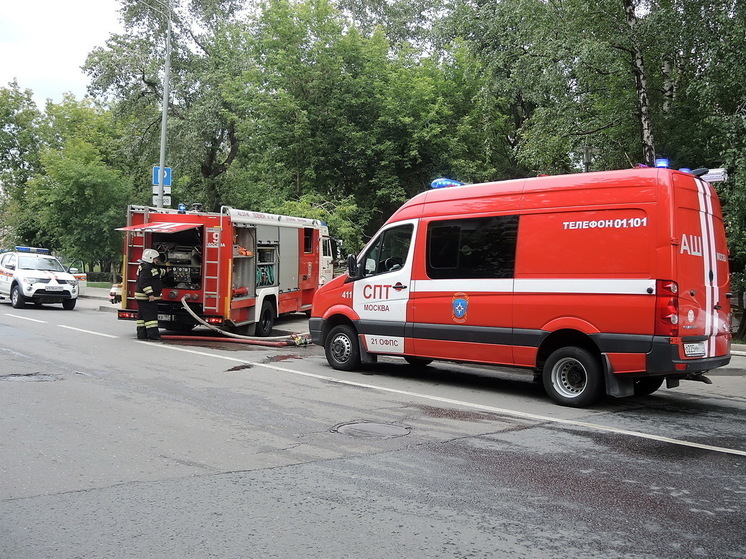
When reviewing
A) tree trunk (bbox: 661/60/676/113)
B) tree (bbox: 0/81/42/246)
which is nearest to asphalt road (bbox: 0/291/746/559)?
tree trunk (bbox: 661/60/676/113)

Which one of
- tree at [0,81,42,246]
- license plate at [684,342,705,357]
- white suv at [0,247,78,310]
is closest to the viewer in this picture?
license plate at [684,342,705,357]

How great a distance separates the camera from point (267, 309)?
15.5 meters

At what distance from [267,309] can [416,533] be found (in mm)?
11753

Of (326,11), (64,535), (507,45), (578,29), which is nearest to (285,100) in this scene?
(326,11)

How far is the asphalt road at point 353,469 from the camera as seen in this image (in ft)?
13.1

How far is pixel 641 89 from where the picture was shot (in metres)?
17.1

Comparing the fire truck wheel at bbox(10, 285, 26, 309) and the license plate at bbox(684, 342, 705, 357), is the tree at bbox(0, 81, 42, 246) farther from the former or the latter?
the license plate at bbox(684, 342, 705, 357)

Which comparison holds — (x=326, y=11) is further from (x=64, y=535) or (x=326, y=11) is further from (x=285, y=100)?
(x=64, y=535)

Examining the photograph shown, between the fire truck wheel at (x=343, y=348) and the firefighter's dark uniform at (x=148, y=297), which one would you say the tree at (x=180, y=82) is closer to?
the firefighter's dark uniform at (x=148, y=297)

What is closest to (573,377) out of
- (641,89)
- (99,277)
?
→ (641,89)

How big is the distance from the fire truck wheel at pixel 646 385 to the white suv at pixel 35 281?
17872mm

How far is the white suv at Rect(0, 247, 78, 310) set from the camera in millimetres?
20969

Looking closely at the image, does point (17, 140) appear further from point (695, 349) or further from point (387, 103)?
point (695, 349)

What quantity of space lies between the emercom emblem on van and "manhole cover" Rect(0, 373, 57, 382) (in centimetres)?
551
